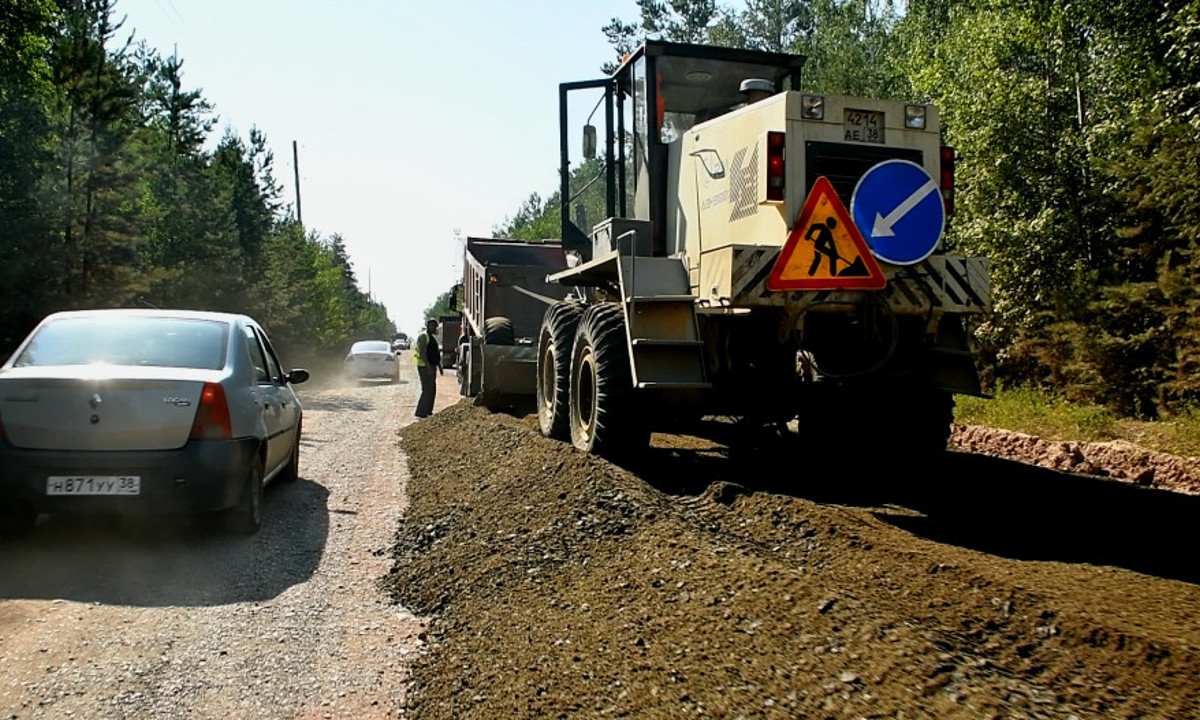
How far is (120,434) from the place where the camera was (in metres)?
6.21

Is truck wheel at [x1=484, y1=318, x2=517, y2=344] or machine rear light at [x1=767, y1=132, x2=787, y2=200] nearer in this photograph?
machine rear light at [x1=767, y1=132, x2=787, y2=200]

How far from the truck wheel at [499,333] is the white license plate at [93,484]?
9665 mm

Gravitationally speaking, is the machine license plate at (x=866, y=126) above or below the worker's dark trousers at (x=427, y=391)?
above

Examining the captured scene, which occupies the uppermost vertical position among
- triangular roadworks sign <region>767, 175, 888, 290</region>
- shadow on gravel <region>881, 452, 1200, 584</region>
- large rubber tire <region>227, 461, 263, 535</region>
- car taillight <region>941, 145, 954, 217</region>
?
car taillight <region>941, 145, 954, 217</region>

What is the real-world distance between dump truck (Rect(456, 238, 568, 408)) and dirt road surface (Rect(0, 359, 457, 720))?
21.7ft

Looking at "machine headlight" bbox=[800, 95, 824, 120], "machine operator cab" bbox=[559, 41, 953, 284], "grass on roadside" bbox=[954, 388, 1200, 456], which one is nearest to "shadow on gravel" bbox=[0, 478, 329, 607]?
"machine operator cab" bbox=[559, 41, 953, 284]

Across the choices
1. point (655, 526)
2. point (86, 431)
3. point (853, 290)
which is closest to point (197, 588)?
point (86, 431)

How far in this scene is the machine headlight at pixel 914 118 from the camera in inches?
298

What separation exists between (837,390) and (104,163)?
64.6 feet

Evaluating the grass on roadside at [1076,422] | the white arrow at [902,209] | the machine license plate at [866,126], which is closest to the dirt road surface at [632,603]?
the white arrow at [902,209]

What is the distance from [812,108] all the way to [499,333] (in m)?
9.25

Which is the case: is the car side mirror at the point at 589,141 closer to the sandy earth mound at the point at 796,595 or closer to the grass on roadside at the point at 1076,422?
the sandy earth mound at the point at 796,595

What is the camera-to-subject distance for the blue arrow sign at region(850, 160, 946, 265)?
673cm

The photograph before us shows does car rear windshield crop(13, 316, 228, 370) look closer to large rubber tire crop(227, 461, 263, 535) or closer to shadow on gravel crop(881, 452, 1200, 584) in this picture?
large rubber tire crop(227, 461, 263, 535)
